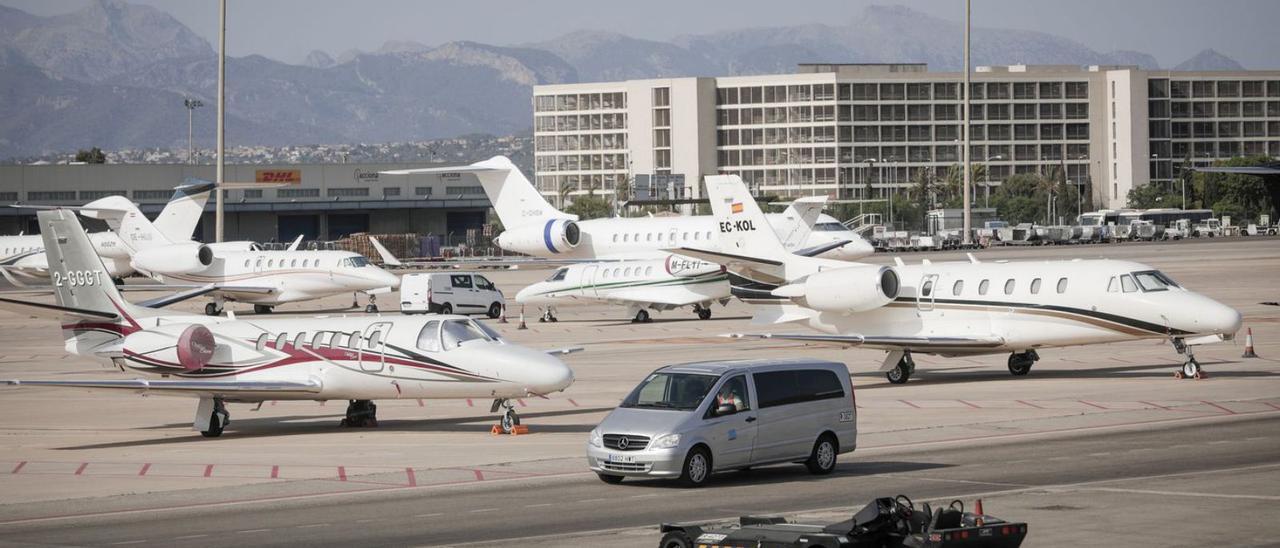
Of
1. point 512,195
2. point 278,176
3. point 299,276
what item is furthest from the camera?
point 278,176

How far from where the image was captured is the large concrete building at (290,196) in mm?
130500

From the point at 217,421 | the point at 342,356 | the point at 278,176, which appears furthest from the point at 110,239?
the point at 342,356

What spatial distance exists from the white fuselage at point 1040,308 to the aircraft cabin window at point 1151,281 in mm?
76

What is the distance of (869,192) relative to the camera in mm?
188000

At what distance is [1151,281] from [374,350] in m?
17.2

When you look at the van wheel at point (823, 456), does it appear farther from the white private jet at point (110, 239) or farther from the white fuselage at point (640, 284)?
the white private jet at point (110, 239)

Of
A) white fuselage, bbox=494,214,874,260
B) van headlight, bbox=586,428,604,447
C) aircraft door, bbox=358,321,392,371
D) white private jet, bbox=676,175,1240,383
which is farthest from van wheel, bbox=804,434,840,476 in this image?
white fuselage, bbox=494,214,874,260

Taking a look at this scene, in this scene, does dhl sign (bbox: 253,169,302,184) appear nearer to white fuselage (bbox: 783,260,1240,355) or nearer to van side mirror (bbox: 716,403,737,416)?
white fuselage (bbox: 783,260,1240,355)

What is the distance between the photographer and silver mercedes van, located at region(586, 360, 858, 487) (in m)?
21.3

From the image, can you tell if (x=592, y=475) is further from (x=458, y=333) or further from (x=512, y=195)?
(x=512, y=195)

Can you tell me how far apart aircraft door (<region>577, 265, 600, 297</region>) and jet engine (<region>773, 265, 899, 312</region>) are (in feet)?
70.5

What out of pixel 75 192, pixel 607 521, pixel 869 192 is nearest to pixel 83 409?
pixel 607 521

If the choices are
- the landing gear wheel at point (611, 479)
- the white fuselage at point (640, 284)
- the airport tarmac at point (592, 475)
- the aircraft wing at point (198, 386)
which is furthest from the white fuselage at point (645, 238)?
the landing gear wheel at point (611, 479)

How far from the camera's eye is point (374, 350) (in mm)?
28391
